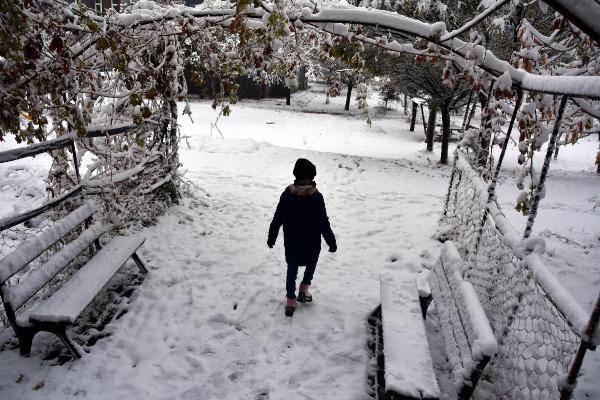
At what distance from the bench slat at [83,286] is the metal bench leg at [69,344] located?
0.16 metres

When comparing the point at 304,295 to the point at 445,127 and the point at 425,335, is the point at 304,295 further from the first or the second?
the point at 445,127

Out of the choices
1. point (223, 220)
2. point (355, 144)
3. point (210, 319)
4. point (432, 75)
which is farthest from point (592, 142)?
point (210, 319)

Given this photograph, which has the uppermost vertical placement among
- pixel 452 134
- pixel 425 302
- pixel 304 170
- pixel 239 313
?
pixel 304 170

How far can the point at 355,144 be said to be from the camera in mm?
18062

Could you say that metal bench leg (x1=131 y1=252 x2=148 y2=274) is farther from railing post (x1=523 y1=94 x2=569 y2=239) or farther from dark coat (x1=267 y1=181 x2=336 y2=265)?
railing post (x1=523 y1=94 x2=569 y2=239)

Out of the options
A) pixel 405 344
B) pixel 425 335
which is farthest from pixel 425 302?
pixel 405 344

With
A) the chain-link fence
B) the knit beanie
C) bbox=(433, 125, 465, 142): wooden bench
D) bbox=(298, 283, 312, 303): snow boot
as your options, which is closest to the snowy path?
bbox=(298, 283, 312, 303): snow boot

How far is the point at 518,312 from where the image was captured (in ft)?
9.71

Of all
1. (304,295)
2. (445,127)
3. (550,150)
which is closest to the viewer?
(550,150)

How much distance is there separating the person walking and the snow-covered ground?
0.60 meters

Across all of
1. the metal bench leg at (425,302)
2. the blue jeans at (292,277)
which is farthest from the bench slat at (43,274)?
the metal bench leg at (425,302)

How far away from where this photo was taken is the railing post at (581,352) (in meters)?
1.85

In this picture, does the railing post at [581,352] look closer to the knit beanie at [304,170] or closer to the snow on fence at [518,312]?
the snow on fence at [518,312]

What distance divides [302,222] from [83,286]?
2185 mm
